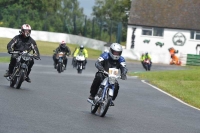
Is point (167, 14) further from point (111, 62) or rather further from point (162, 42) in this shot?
point (111, 62)

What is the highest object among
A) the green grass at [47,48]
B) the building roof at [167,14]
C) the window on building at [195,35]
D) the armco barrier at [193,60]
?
the building roof at [167,14]

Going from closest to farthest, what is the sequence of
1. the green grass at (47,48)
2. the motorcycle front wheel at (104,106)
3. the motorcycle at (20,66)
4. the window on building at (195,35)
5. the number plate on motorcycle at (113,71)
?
the motorcycle front wheel at (104,106) < the number plate on motorcycle at (113,71) < the motorcycle at (20,66) < the green grass at (47,48) < the window on building at (195,35)

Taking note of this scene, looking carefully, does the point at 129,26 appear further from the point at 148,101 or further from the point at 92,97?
the point at 92,97

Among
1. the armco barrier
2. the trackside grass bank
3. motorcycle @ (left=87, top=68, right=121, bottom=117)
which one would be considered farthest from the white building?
motorcycle @ (left=87, top=68, right=121, bottom=117)

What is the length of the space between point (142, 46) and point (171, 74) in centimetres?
3597

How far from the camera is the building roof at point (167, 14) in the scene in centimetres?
7419

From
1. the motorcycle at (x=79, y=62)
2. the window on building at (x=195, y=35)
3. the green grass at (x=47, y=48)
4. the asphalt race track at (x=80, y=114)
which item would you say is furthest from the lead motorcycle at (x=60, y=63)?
the window on building at (x=195, y=35)

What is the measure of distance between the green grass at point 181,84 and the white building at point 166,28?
34.8 metres

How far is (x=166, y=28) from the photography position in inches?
2921

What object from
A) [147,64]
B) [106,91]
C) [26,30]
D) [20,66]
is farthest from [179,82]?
[106,91]

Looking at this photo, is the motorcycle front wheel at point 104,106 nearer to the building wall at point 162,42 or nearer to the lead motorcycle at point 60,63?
the lead motorcycle at point 60,63

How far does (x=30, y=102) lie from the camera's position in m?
16.2

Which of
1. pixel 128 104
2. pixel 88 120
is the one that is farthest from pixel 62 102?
pixel 88 120

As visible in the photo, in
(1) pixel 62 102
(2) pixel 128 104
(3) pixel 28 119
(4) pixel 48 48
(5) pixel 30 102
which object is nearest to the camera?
(3) pixel 28 119
